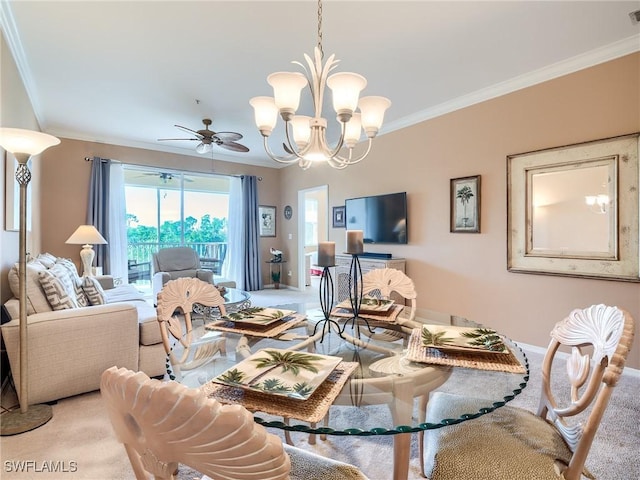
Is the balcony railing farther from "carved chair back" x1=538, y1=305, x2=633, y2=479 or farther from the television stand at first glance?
"carved chair back" x1=538, y1=305, x2=633, y2=479

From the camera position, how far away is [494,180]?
3.38 m

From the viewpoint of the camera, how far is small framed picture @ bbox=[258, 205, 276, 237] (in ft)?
22.4

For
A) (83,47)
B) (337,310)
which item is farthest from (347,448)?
(83,47)

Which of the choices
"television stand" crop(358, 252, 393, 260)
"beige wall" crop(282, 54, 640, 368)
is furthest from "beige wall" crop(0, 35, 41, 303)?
"beige wall" crop(282, 54, 640, 368)

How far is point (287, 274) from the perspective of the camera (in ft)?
22.6

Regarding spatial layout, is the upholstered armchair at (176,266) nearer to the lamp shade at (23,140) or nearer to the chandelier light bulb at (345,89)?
the lamp shade at (23,140)

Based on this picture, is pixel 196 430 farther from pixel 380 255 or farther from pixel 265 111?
pixel 380 255

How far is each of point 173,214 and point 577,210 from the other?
238 inches

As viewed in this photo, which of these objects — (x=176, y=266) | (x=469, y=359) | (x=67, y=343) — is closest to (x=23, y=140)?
(x=67, y=343)

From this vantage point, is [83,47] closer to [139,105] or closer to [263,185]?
[139,105]

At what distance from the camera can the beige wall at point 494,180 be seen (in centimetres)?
268

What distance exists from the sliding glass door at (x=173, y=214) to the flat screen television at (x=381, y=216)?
Answer: 3060mm

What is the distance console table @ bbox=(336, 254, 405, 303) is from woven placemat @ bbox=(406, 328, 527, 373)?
2801mm

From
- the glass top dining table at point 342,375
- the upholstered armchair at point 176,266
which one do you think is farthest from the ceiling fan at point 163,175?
the glass top dining table at point 342,375
